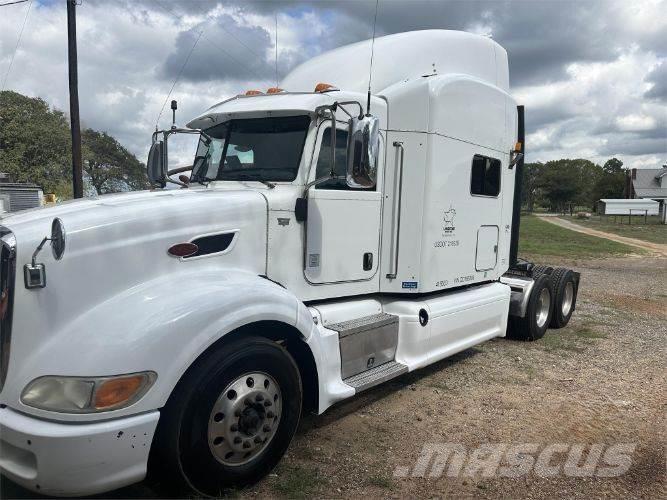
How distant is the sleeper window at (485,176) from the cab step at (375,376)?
7.57 feet

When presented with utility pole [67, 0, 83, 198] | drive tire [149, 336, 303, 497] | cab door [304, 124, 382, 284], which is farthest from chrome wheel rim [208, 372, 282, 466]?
utility pole [67, 0, 83, 198]

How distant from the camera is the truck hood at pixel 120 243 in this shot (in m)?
3.00

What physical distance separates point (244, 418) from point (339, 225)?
1919mm

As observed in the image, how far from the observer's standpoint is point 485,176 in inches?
253

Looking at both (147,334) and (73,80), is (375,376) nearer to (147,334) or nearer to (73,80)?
(147,334)

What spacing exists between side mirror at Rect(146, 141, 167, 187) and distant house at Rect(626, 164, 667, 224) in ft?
289

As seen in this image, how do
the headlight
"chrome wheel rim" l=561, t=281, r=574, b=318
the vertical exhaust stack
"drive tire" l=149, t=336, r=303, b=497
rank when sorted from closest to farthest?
the headlight
"drive tire" l=149, t=336, r=303, b=497
the vertical exhaust stack
"chrome wheel rim" l=561, t=281, r=574, b=318

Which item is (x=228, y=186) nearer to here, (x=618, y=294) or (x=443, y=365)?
(x=443, y=365)

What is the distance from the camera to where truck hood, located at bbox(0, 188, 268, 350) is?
9.86 feet

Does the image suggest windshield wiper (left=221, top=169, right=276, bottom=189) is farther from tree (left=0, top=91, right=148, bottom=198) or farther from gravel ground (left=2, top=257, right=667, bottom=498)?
tree (left=0, top=91, right=148, bottom=198)

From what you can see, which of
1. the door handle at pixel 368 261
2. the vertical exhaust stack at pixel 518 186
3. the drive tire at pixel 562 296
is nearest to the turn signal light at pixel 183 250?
the door handle at pixel 368 261

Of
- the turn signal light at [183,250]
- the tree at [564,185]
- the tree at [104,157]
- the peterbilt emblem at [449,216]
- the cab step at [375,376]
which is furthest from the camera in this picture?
the tree at [564,185]

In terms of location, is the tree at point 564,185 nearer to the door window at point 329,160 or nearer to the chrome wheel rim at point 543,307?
the chrome wheel rim at point 543,307

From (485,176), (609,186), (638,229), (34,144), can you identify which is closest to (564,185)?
(609,186)
